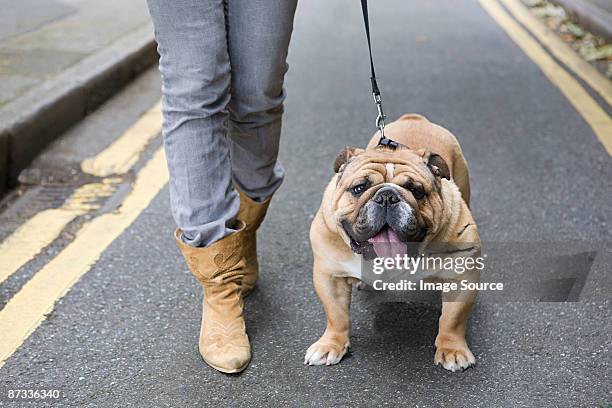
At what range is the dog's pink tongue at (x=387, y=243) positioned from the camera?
2.58 metres

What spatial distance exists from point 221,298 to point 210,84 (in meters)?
0.73

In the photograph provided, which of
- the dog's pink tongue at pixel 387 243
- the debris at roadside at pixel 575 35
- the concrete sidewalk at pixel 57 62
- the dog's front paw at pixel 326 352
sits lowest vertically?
the debris at roadside at pixel 575 35

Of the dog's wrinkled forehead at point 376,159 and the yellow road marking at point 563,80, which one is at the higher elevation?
the dog's wrinkled forehead at point 376,159

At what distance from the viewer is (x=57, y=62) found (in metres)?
5.96

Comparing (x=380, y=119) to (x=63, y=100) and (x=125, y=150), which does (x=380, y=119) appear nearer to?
(x=125, y=150)

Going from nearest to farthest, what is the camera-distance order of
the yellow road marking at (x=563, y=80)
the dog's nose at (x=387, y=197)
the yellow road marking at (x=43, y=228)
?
the dog's nose at (x=387, y=197) < the yellow road marking at (x=43, y=228) < the yellow road marking at (x=563, y=80)

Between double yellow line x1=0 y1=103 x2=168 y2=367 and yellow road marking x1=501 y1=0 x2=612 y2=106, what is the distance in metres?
3.09

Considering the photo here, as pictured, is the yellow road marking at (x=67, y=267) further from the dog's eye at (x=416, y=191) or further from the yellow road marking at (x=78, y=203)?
the dog's eye at (x=416, y=191)

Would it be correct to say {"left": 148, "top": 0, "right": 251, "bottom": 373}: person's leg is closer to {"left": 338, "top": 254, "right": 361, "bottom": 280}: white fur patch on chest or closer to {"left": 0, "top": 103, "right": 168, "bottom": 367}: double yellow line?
{"left": 338, "top": 254, "right": 361, "bottom": 280}: white fur patch on chest

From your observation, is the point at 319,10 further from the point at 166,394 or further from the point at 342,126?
the point at 166,394

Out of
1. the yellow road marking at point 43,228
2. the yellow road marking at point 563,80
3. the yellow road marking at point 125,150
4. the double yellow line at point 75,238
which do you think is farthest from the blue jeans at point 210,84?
the yellow road marking at point 563,80

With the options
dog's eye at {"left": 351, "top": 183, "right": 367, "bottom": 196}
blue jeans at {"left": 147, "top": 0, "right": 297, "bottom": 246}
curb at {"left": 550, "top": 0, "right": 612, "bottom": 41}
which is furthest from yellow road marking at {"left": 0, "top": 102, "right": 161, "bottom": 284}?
curb at {"left": 550, "top": 0, "right": 612, "bottom": 41}

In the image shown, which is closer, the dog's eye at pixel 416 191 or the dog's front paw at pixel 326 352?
the dog's eye at pixel 416 191

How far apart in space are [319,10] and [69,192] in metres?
5.97
